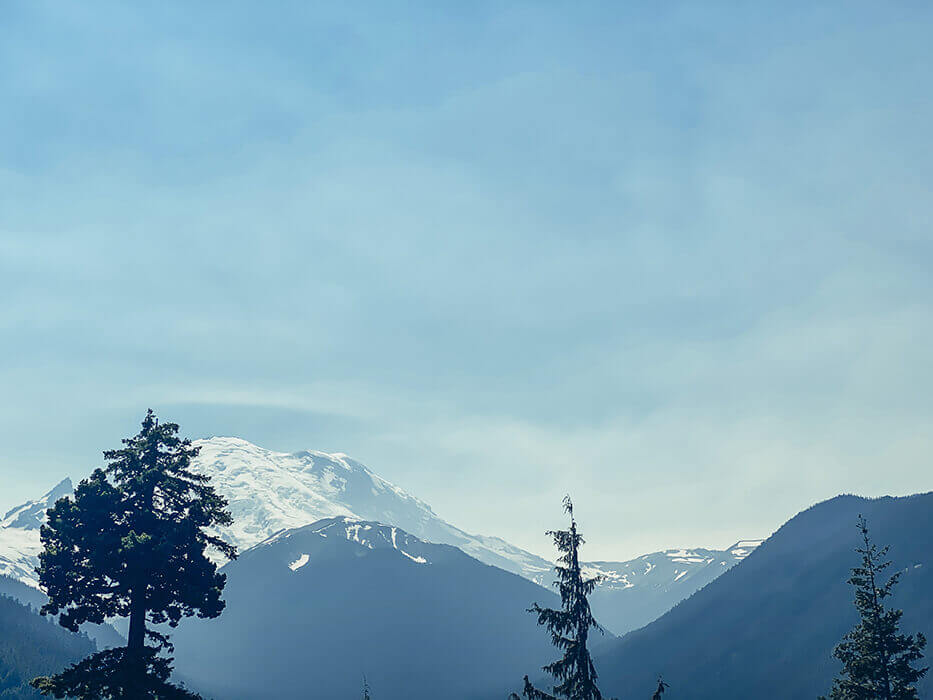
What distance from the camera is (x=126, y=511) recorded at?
30.3 m

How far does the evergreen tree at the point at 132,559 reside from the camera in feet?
94.6

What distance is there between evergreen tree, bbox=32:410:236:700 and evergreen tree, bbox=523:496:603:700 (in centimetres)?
1280

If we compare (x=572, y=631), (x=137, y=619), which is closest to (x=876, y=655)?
(x=572, y=631)

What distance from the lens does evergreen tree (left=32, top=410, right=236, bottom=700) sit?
28.8 m

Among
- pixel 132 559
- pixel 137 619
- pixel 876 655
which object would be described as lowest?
pixel 876 655

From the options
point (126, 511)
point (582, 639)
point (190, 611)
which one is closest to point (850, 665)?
point (582, 639)

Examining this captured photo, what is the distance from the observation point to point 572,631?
92.3 feet

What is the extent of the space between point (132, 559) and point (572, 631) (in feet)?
52.9

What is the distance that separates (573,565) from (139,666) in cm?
1621

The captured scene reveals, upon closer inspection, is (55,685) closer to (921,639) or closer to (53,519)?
(53,519)

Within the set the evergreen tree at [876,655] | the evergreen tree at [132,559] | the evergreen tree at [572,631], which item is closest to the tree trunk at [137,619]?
the evergreen tree at [132,559]

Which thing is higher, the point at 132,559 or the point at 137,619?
the point at 132,559

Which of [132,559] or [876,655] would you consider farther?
[876,655]

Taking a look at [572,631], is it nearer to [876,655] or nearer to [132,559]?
[132,559]
